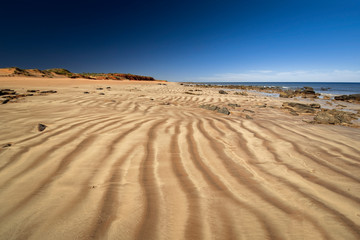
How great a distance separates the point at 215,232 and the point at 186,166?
74cm

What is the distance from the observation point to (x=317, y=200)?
124cm

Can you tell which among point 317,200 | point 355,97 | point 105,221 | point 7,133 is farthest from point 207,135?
point 355,97

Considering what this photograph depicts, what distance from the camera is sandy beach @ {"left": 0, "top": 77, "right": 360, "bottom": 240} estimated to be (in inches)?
38.0

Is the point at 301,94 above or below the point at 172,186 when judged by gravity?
above

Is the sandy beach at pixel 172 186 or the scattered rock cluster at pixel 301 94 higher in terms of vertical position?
the scattered rock cluster at pixel 301 94

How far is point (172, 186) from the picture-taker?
1344mm

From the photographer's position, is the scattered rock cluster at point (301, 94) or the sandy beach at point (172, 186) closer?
the sandy beach at point (172, 186)

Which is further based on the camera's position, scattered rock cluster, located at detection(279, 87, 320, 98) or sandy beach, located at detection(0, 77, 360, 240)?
scattered rock cluster, located at detection(279, 87, 320, 98)

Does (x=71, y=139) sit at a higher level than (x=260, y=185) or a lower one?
higher

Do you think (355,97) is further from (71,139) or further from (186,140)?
(71,139)

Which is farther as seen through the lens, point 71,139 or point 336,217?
point 71,139

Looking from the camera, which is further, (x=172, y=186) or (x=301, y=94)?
(x=301, y=94)

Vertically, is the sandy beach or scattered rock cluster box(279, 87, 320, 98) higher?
scattered rock cluster box(279, 87, 320, 98)

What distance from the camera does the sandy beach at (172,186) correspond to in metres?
0.97
